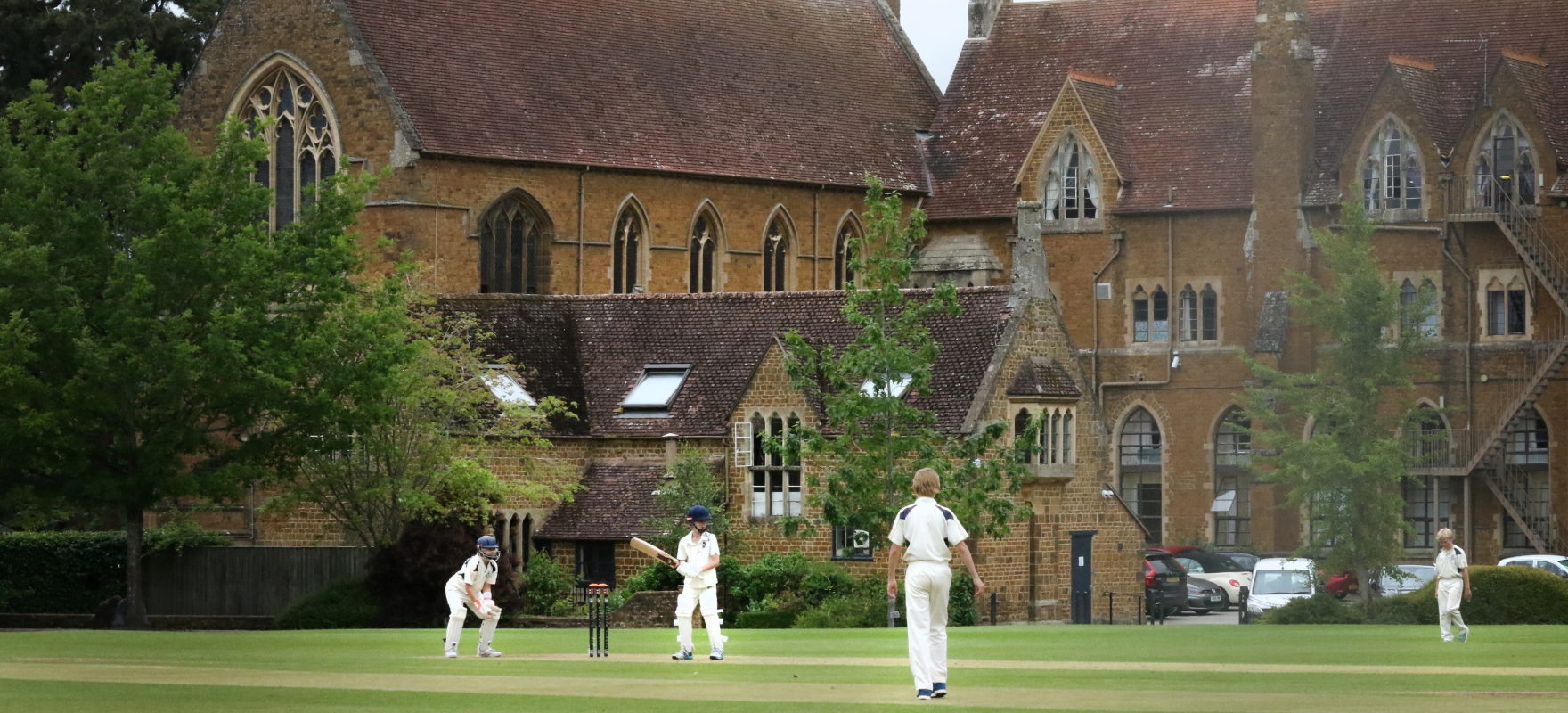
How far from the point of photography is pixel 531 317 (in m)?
54.2

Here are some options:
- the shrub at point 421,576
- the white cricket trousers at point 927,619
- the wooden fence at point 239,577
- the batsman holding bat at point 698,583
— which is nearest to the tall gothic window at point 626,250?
the wooden fence at point 239,577

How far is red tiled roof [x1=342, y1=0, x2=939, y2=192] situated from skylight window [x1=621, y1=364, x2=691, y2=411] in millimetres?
7879

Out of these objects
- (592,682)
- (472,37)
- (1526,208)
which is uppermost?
(472,37)

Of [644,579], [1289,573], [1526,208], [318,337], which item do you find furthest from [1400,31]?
[318,337]

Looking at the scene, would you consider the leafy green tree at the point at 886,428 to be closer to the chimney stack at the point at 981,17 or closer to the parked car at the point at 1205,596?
the parked car at the point at 1205,596

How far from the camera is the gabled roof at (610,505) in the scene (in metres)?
48.9

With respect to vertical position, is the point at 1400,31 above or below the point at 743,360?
above

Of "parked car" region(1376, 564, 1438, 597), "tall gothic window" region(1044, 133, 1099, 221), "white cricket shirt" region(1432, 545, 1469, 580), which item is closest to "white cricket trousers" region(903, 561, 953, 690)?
"white cricket shirt" region(1432, 545, 1469, 580)

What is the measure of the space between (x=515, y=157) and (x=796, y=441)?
A: 18106 millimetres

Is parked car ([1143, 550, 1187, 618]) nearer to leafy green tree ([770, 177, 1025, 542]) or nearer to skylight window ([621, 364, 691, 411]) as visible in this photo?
leafy green tree ([770, 177, 1025, 542])

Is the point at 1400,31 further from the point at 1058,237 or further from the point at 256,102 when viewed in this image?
the point at 256,102

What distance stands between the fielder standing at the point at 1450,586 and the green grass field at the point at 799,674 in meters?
0.31

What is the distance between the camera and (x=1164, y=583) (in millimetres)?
51312

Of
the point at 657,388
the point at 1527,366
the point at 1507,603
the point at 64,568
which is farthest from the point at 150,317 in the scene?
the point at 1527,366
